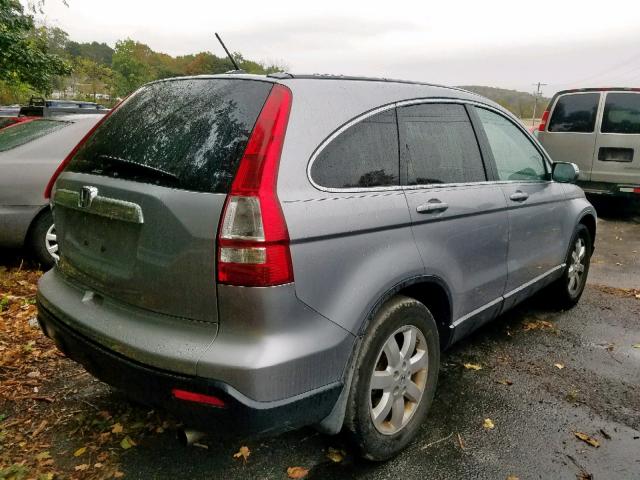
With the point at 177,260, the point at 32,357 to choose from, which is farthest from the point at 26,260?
the point at 177,260

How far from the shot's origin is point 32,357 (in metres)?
3.55

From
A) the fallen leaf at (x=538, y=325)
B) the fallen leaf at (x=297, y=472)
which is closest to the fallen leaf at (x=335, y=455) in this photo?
the fallen leaf at (x=297, y=472)

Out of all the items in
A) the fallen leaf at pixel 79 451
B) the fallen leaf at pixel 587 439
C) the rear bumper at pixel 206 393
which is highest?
the rear bumper at pixel 206 393

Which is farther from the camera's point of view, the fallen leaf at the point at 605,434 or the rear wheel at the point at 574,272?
the rear wheel at the point at 574,272

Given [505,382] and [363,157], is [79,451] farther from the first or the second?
[505,382]

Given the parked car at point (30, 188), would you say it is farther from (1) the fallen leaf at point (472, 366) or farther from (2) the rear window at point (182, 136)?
(1) the fallen leaf at point (472, 366)

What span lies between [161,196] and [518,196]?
7.82 feet

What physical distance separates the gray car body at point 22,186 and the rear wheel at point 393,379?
3892 mm

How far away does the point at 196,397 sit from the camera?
190cm

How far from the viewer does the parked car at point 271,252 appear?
1886mm

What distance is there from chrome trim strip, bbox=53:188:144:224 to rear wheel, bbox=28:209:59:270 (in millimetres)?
2836

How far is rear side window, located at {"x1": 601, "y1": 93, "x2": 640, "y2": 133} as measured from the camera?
8.49 meters

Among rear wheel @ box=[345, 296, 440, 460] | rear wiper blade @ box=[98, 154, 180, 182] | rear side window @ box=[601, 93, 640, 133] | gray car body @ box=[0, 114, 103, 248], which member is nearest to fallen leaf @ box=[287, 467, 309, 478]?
rear wheel @ box=[345, 296, 440, 460]

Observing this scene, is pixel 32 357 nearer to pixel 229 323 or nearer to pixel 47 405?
pixel 47 405
